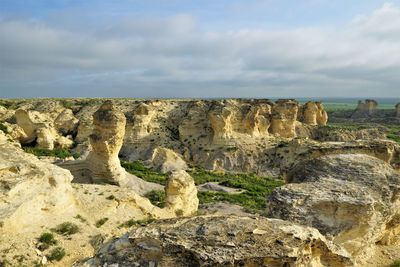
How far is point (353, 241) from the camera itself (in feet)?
36.5

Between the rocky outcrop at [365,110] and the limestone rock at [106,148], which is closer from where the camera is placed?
the limestone rock at [106,148]

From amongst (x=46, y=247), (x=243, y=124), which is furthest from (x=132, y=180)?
(x=243, y=124)

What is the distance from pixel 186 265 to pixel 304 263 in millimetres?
2013

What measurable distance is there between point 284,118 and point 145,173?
23223mm

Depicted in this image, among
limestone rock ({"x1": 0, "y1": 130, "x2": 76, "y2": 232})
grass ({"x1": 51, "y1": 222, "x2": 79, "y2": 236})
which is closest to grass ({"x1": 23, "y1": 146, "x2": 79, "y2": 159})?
limestone rock ({"x1": 0, "y1": 130, "x2": 76, "y2": 232})

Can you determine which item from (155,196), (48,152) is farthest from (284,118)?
(155,196)

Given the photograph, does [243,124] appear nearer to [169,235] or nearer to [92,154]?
[92,154]

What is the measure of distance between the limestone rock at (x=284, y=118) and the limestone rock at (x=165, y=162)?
51.3 ft

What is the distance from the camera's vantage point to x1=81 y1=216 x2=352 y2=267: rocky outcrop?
281 inches

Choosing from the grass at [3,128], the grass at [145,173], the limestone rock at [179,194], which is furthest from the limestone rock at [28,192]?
the grass at [3,128]

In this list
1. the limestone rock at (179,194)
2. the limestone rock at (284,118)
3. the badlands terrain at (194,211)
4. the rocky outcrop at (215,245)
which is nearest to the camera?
the rocky outcrop at (215,245)

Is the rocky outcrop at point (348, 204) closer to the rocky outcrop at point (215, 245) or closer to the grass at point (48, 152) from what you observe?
the rocky outcrop at point (215, 245)

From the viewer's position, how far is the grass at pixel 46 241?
13.9 meters

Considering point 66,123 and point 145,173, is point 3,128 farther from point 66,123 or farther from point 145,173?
point 145,173
